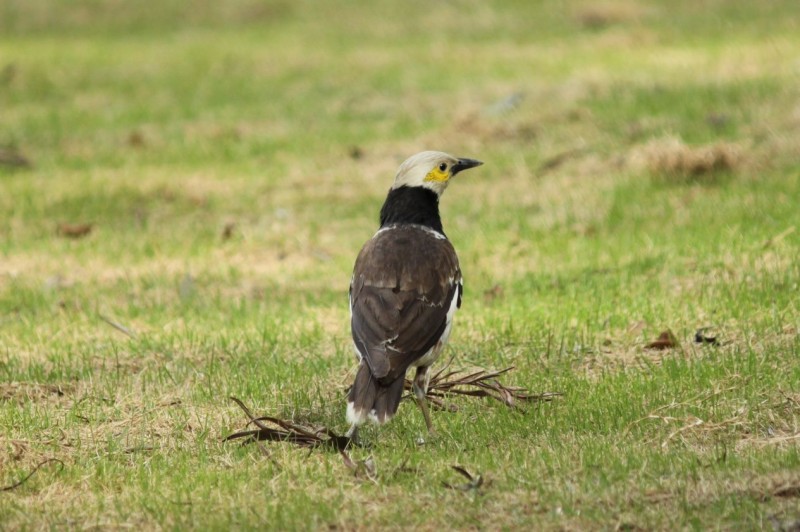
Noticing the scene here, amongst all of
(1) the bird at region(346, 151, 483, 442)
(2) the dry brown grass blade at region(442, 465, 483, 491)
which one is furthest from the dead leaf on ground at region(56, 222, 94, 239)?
(2) the dry brown grass blade at region(442, 465, 483, 491)

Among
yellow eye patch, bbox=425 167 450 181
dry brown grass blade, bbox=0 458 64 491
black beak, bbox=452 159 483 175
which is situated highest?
black beak, bbox=452 159 483 175

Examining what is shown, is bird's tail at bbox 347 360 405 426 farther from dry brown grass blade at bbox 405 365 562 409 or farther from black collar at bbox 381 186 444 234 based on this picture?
black collar at bbox 381 186 444 234

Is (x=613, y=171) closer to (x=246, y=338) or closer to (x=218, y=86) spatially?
(x=246, y=338)

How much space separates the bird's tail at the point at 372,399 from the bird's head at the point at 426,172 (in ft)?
6.05

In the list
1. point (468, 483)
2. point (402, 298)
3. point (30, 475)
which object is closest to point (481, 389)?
point (402, 298)

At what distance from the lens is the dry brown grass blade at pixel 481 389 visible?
7559mm

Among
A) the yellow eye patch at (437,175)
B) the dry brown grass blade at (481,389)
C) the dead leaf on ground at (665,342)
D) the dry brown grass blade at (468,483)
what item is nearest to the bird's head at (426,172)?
the yellow eye patch at (437,175)

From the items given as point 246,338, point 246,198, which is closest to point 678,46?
point 246,198

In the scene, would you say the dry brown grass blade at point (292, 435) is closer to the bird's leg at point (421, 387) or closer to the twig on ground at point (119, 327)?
the bird's leg at point (421, 387)

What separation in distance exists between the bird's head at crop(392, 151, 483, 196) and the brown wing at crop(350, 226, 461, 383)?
468 mm

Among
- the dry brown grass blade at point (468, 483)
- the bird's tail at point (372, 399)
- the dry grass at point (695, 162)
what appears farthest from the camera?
the dry grass at point (695, 162)

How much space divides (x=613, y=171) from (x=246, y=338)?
662cm

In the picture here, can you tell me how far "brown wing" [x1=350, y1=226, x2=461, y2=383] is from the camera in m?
6.76

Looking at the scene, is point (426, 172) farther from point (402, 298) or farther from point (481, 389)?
point (481, 389)
